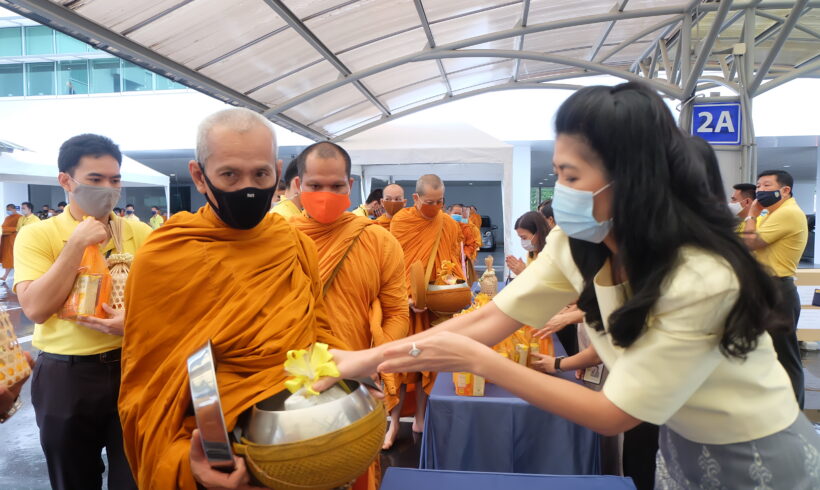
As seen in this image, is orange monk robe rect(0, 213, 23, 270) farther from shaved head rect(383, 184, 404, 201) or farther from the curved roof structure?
shaved head rect(383, 184, 404, 201)

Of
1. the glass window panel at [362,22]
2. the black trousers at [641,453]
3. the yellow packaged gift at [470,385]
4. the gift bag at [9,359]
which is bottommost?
the black trousers at [641,453]

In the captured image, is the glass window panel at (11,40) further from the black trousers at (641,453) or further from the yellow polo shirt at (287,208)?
the black trousers at (641,453)

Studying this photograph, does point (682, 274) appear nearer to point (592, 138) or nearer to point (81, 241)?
point (592, 138)

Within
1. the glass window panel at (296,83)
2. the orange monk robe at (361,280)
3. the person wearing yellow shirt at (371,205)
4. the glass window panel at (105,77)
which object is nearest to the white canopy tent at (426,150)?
the person wearing yellow shirt at (371,205)

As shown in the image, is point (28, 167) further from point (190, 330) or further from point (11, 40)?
point (11, 40)

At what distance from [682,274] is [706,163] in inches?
13.1

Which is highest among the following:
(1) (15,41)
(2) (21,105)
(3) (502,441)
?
(1) (15,41)

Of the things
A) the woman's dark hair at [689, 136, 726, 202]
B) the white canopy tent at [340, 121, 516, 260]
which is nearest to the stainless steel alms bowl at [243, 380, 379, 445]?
the woman's dark hair at [689, 136, 726, 202]

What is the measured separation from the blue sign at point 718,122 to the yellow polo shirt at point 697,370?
19.6 ft

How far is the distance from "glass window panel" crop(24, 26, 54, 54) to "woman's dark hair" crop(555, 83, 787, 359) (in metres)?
26.7

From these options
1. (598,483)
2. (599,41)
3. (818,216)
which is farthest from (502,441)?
(818,216)

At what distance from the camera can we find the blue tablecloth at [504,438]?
258 cm

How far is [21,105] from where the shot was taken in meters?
20.7

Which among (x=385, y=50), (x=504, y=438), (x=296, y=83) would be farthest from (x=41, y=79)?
(x=504, y=438)
